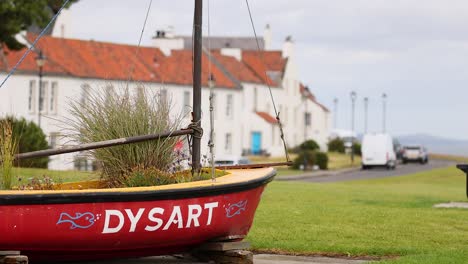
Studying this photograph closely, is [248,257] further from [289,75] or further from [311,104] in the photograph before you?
[311,104]

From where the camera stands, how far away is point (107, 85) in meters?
15.2

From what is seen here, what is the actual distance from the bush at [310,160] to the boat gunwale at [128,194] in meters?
62.6

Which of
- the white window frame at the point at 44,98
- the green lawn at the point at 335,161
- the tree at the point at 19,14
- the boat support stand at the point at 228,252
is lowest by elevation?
the boat support stand at the point at 228,252

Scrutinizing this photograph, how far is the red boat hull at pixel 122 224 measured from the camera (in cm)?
1227

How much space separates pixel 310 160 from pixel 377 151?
15.6 feet

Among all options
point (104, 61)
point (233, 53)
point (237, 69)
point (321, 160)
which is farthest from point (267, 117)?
point (104, 61)

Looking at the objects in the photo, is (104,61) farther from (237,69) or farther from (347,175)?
(237,69)

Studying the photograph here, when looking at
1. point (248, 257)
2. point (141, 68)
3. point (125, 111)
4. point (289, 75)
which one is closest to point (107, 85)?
point (125, 111)

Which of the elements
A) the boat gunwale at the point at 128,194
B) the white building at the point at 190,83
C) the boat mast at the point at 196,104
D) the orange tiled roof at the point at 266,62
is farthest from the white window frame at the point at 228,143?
the boat gunwale at the point at 128,194

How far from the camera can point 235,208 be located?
1372cm

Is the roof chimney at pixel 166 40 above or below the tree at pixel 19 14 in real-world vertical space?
above

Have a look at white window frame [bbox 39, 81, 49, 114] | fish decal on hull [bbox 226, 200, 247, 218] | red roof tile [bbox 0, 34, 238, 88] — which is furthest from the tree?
fish decal on hull [bbox 226, 200, 247, 218]

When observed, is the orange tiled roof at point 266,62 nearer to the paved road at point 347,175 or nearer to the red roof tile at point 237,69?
the red roof tile at point 237,69

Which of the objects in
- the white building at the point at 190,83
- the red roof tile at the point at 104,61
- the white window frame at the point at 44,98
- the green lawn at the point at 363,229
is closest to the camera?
the green lawn at the point at 363,229
